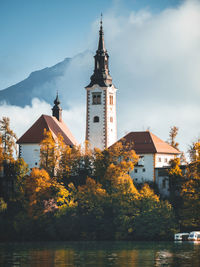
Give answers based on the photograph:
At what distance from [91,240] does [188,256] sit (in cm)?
2663

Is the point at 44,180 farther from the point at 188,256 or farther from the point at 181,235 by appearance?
the point at 188,256

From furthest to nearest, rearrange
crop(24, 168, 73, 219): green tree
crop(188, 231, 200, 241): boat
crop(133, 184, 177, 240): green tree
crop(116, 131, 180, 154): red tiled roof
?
crop(116, 131, 180, 154): red tiled roof → crop(24, 168, 73, 219): green tree → crop(133, 184, 177, 240): green tree → crop(188, 231, 200, 241): boat

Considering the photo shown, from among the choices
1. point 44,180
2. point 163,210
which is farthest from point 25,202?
point 163,210

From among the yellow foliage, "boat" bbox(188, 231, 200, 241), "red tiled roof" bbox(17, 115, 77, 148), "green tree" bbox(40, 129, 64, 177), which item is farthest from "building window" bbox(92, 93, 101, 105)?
"boat" bbox(188, 231, 200, 241)

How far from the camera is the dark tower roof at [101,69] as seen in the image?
106 meters

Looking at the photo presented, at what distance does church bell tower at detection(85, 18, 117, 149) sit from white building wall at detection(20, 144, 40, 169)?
28.0ft

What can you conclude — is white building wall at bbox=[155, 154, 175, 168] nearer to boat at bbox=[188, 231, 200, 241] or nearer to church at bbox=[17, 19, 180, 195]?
church at bbox=[17, 19, 180, 195]

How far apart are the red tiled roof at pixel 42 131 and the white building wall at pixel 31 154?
0.65m

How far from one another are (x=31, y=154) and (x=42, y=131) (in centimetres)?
403

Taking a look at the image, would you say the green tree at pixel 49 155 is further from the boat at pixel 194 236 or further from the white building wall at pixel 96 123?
the boat at pixel 194 236

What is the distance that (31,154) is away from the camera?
102m

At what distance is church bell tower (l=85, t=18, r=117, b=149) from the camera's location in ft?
342

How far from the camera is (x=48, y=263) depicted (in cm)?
5372

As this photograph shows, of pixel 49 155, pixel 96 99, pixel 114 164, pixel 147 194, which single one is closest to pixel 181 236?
pixel 147 194
